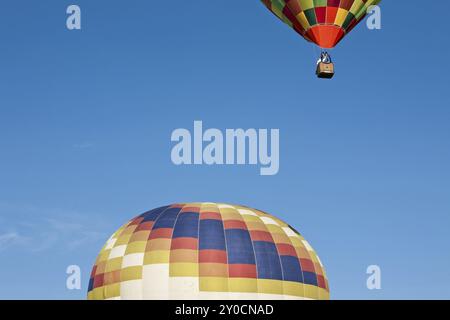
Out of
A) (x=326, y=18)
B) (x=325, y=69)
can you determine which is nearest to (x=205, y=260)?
(x=325, y=69)

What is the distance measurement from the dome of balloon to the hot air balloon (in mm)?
6238

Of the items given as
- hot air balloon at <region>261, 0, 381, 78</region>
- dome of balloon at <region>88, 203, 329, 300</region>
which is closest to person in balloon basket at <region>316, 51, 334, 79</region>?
hot air balloon at <region>261, 0, 381, 78</region>

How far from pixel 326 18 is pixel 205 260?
358 inches

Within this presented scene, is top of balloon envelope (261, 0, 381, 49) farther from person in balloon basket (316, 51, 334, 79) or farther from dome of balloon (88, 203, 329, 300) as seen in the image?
dome of balloon (88, 203, 329, 300)

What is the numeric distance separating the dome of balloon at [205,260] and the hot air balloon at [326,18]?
624cm

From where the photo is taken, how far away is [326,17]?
1138 inches

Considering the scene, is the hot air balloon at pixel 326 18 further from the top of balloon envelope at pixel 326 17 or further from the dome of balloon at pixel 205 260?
the dome of balloon at pixel 205 260

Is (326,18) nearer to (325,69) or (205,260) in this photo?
(325,69)

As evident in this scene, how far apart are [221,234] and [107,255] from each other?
4.01m

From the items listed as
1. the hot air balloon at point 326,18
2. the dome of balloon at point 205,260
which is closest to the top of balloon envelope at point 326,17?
the hot air balloon at point 326,18
